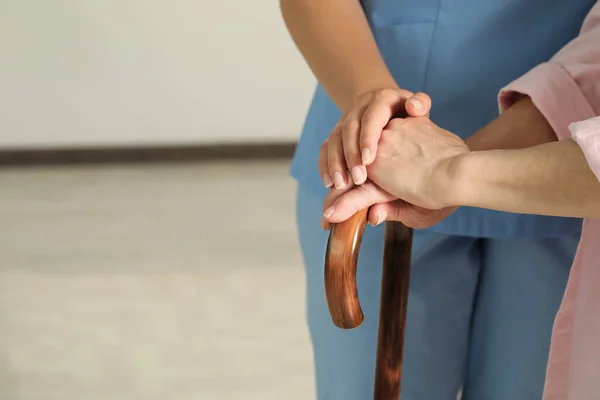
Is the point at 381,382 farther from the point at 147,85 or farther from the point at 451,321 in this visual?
the point at 147,85

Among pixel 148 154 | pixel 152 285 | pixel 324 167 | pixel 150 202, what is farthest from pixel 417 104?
pixel 148 154

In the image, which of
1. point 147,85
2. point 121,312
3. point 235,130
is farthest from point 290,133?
point 121,312

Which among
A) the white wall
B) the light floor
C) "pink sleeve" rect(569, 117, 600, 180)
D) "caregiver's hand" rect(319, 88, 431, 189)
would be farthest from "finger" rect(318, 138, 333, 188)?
the white wall

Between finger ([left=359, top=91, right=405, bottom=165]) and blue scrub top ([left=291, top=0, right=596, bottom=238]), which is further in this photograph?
blue scrub top ([left=291, top=0, right=596, bottom=238])

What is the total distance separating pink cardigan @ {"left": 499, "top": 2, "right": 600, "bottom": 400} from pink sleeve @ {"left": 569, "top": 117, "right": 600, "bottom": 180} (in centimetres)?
14

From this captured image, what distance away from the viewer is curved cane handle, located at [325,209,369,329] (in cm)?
47

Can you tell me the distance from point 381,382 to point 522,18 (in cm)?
40

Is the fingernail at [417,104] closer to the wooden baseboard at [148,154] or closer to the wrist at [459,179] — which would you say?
the wrist at [459,179]

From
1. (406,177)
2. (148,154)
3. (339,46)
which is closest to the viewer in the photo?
(406,177)

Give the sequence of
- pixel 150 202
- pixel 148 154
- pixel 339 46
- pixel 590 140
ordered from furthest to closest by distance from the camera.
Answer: pixel 148 154 → pixel 150 202 → pixel 339 46 → pixel 590 140

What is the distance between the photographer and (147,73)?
7.69 feet

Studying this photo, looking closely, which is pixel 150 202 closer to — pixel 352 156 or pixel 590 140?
pixel 352 156

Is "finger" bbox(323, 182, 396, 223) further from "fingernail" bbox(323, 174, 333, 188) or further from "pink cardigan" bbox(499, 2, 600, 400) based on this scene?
"pink cardigan" bbox(499, 2, 600, 400)

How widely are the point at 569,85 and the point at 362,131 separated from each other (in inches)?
7.9
